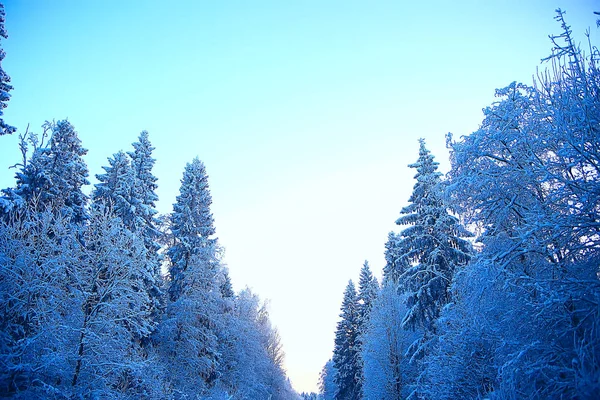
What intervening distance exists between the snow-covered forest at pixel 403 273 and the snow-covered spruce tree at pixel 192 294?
0.12 meters

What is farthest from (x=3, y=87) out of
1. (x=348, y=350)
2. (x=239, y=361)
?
(x=348, y=350)

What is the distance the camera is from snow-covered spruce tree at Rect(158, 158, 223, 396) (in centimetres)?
2127

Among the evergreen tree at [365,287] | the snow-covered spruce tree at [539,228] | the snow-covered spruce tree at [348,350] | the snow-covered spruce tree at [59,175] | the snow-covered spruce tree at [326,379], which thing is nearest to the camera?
the snow-covered spruce tree at [539,228]

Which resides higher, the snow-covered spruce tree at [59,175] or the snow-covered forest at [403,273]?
the snow-covered spruce tree at [59,175]

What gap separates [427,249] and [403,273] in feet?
6.84

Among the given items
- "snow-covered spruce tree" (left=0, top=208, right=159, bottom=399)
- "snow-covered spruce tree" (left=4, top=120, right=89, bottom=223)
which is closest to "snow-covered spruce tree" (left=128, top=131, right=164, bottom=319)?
"snow-covered spruce tree" (left=4, top=120, right=89, bottom=223)

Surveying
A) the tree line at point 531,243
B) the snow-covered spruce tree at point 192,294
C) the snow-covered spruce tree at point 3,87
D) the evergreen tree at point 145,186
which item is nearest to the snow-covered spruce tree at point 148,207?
the evergreen tree at point 145,186

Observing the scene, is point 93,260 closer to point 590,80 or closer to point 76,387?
point 76,387

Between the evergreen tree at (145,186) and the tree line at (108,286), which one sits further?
the evergreen tree at (145,186)

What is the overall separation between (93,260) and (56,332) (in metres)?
3.37

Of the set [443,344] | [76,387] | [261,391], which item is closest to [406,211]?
[443,344]

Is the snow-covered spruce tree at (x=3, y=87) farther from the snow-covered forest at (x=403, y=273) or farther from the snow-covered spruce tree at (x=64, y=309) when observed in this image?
the snow-covered spruce tree at (x=64, y=309)

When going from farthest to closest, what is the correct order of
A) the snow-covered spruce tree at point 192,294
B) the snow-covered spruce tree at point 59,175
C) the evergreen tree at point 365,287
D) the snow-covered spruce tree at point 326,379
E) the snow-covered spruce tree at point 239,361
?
the snow-covered spruce tree at point 326,379, the evergreen tree at point 365,287, the snow-covered spruce tree at point 239,361, the snow-covered spruce tree at point 192,294, the snow-covered spruce tree at point 59,175

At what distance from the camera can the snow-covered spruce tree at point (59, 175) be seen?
17.1 m
